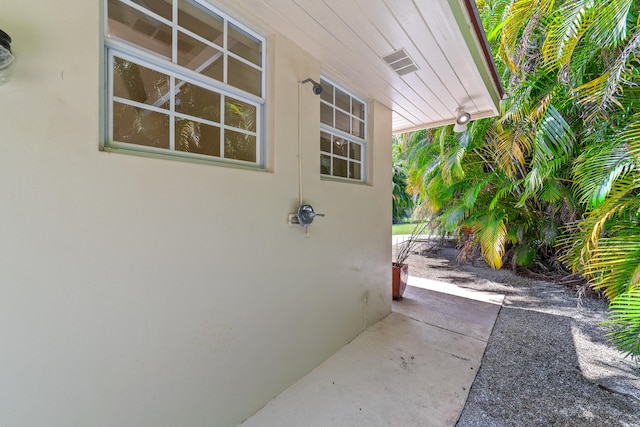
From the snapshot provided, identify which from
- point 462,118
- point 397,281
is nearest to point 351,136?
point 462,118

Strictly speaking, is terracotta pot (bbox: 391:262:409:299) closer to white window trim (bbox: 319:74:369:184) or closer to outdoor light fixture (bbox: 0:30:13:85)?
white window trim (bbox: 319:74:369:184)

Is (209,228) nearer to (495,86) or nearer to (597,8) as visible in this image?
(495,86)

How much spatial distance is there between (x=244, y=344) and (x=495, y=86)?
166 inches

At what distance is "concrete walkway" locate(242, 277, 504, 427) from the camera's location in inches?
83.5

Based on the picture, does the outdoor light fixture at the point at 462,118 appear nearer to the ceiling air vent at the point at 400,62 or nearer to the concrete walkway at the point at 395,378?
the ceiling air vent at the point at 400,62

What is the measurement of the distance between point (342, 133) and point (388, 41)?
1168 millimetres

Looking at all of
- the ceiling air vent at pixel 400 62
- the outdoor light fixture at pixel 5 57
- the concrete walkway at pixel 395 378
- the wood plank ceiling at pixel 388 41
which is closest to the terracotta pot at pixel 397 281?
the concrete walkway at pixel 395 378

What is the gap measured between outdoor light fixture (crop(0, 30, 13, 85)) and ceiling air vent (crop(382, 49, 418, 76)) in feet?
8.69

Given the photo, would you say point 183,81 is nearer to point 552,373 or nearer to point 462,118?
point 462,118

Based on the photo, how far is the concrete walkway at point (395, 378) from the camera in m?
2.12

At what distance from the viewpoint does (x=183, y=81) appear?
1.84 m

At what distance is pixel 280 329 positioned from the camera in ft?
7.73

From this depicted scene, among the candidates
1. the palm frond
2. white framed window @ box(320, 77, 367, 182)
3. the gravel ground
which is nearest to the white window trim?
white framed window @ box(320, 77, 367, 182)

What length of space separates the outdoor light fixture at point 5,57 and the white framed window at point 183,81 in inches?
15.9
